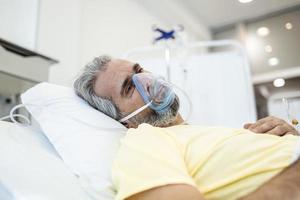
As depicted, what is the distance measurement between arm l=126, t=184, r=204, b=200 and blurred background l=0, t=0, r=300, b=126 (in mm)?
700

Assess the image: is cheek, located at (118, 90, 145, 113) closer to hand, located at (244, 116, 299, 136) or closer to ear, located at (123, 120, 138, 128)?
ear, located at (123, 120, 138, 128)

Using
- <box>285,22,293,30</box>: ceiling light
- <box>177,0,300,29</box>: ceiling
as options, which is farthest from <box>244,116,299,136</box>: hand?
<box>285,22,293,30</box>: ceiling light

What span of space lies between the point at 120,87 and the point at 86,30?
4.38ft

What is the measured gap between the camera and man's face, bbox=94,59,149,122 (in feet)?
3.80

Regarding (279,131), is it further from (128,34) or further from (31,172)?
(128,34)

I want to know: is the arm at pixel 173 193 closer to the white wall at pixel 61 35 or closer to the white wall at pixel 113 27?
the white wall at pixel 61 35

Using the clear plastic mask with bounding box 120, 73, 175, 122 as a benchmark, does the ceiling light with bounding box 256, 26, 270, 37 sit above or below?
above

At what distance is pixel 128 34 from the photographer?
2.84 m

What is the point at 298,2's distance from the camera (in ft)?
11.4

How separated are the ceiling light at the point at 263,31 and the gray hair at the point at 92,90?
3074 millimetres

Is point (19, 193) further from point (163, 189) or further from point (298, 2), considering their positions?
point (298, 2)

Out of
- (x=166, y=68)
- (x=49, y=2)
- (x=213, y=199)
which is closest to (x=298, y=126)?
(x=213, y=199)

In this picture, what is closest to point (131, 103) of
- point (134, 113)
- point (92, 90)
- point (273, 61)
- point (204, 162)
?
point (134, 113)

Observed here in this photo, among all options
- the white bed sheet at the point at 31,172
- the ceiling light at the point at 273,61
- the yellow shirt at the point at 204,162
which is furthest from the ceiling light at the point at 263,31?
the white bed sheet at the point at 31,172
